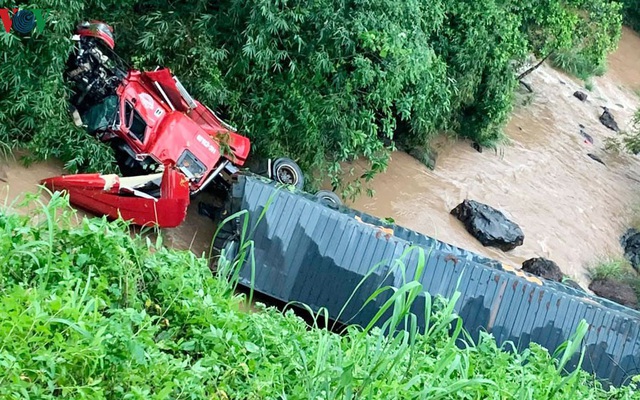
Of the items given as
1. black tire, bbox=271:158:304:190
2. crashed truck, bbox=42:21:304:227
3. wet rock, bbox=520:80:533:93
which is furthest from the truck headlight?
wet rock, bbox=520:80:533:93

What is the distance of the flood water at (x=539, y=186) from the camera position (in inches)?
551

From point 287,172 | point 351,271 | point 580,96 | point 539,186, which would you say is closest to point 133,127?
point 287,172

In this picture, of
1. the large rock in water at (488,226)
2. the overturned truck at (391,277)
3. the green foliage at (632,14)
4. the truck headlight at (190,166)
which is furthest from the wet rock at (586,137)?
the truck headlight at (190,166)

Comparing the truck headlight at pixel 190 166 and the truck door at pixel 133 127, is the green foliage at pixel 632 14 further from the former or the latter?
the truck door at pixel 133 127

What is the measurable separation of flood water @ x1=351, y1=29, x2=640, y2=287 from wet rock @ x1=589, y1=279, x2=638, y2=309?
0.41 meters

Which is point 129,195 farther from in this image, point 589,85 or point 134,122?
point 589,85

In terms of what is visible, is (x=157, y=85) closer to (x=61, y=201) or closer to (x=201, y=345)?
(x=61, y=201)

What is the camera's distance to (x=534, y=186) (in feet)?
54.9

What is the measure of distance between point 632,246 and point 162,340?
15182 mm

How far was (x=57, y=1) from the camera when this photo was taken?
8852 millimetres

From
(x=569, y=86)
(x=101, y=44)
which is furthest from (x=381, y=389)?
(x=569, y=86)

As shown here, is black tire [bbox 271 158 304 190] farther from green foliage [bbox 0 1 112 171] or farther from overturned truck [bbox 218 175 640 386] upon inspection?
green foliage [bbox 0 1 112 171]

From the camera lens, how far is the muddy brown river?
44.2 ft

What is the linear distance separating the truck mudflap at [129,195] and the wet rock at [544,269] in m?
7.05
